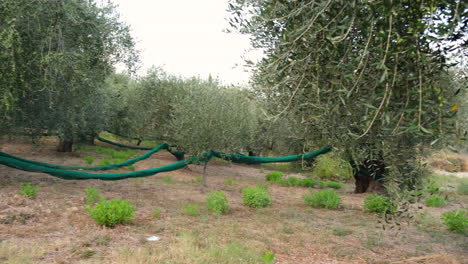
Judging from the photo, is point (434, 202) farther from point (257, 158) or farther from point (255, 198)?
point (255, 198)

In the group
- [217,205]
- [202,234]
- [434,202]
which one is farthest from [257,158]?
[434,202]

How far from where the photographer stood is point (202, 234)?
6.92 meters

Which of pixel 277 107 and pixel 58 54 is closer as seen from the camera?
pixel 277 107

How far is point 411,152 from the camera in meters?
4.38

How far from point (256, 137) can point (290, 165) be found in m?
4.46

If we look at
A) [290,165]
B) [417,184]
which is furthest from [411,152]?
[290,165]

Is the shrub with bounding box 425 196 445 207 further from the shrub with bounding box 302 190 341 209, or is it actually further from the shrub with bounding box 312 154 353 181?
the shrub with bounding box 312 154 353 181

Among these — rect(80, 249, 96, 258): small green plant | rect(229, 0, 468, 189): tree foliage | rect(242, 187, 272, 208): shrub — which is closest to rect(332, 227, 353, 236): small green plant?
rect(242, 187, 272, 208): shrub

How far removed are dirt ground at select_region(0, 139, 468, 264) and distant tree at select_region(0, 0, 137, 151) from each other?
2.29m

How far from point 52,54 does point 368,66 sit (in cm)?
661

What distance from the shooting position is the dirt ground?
547 cm

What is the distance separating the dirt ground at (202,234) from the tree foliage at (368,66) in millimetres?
1253

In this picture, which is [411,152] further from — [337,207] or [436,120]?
[337,207]

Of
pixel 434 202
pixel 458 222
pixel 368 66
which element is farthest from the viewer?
pixel 434 202
